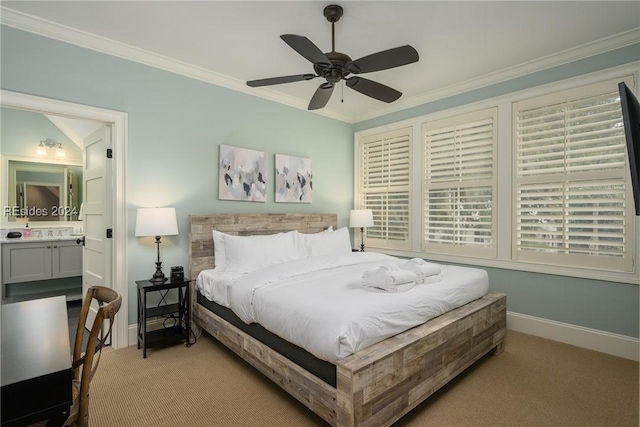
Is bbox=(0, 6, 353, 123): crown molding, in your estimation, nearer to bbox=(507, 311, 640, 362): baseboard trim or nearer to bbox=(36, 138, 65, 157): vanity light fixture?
bbox=(36, 138, 65, 157): vanity light fixture

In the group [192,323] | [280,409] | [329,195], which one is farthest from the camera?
[329,195]

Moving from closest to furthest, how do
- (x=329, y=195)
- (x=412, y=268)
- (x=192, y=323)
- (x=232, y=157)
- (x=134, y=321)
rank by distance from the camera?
(x=412, y=268) → (x=134, y=321) → (x=192, y=323) → (x=232, y=157) → (x=329, y=195)

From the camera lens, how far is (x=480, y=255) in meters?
3.76

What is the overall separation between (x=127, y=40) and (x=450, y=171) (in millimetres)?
3730

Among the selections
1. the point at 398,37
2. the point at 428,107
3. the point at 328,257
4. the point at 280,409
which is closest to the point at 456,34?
the point at 398,37

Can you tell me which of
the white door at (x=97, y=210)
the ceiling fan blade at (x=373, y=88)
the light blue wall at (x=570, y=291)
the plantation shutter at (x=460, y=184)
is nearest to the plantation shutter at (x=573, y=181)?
the light blue wall at (x=570, y=291)

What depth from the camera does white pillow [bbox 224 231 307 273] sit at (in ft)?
10.4

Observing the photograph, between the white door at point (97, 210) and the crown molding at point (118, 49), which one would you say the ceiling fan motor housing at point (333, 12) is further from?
the white door at point (97, 210)

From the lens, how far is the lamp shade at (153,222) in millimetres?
2879

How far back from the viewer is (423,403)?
2186 mm

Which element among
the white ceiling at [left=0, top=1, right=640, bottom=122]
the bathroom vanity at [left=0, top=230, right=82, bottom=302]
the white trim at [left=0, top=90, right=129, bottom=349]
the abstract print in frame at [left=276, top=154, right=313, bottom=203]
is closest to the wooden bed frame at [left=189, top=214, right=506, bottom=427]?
the white trim at [left=0, top=90, right=129, bottom=349]

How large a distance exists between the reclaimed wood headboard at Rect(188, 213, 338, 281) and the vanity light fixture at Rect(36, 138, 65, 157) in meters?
3.10

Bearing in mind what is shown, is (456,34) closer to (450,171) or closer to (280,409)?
(450,171)

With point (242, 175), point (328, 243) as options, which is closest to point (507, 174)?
point (328, 243)
